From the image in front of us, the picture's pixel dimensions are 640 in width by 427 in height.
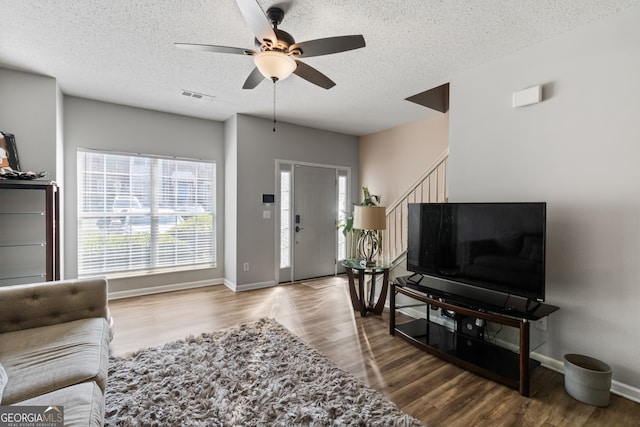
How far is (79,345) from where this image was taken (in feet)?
5.88

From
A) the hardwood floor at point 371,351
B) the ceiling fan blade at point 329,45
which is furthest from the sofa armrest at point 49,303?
the ceiling fan blade at point 329,45

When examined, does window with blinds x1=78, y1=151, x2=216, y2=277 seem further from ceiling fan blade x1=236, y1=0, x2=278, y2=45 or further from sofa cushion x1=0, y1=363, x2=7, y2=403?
ceiling fan blade x1=236, y1=0, x2=278, y2=45

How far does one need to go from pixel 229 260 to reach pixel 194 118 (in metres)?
2.28

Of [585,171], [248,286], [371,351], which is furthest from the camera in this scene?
[248,286]

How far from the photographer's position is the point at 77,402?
1.30m

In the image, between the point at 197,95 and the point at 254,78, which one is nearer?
the point at 254,78

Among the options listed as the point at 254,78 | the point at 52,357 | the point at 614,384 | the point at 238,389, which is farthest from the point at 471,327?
the point at 52,357

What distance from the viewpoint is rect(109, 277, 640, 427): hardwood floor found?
184cm

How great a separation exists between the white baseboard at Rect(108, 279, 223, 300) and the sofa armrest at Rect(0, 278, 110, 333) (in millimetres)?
2056

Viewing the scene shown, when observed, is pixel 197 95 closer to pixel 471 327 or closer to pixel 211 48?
pixel 211 48

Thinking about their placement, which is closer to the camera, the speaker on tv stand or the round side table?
the speaker on tv stand

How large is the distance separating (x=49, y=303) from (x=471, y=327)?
11.0 feet

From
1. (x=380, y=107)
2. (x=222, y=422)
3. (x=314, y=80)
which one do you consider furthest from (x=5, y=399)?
(x=380, y=107)

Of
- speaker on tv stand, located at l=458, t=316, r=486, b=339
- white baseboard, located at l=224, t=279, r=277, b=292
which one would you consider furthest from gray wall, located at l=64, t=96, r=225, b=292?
speaker on tv stand, located at l=458, t=316, r=486, b=339
